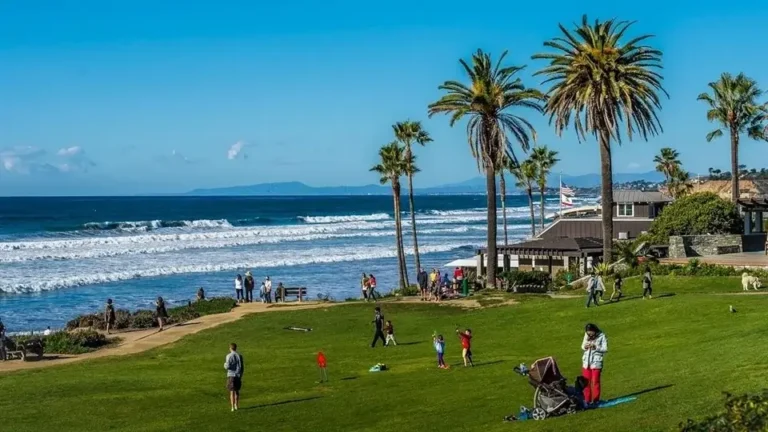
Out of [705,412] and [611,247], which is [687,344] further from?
[611,247]

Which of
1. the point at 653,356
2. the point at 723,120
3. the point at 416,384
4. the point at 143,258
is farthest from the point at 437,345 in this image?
the point at 143,258

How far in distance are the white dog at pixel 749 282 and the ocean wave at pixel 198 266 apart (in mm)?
47553

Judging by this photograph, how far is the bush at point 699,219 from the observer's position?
179 feet

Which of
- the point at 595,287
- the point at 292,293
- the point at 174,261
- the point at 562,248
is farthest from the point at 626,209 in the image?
the point at 174,261

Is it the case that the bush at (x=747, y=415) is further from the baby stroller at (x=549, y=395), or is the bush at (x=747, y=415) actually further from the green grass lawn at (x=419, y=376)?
the baby stroller at (x=549, y=395)

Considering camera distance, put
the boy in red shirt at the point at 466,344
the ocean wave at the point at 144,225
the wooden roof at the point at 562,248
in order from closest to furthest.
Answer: the boy in red shirt at the point at 466,344 < the wooden roof at the point at 562,248 < the ocean wave at the point at 144,225

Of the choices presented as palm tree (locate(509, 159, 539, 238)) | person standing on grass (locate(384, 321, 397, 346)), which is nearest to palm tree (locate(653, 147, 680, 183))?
palm tree (locate(509, 159, 539, 238))

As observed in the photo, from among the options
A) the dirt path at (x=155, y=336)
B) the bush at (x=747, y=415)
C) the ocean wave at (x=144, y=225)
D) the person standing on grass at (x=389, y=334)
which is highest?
the ocean wave at (x=144, y=225)

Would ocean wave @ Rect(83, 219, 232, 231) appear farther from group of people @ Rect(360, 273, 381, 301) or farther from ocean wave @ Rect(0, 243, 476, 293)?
group of people @ Rect(360, 273, 381, 301)

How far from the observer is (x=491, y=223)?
47281 mm

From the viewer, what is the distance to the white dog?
34312 millimetres

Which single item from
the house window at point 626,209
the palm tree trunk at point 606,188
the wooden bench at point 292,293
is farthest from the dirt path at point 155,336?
the house window at point 626,209

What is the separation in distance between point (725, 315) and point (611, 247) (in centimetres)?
1777

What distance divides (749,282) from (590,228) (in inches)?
1196
